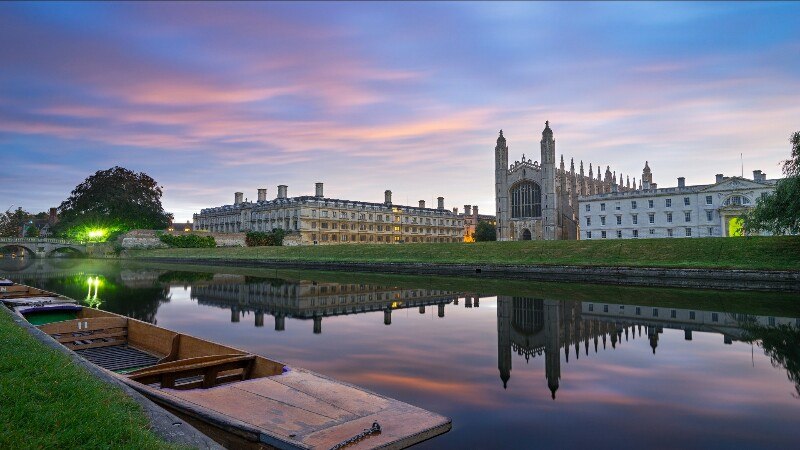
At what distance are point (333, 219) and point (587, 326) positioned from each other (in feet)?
310

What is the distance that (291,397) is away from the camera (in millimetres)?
7484

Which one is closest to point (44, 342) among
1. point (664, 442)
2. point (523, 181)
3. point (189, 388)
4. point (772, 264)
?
point (189, 388)

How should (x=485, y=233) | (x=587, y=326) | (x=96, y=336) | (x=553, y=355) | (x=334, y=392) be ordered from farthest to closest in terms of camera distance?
(x=485, y=233) → (x=587, y=326) → (x=553, y=355) → (x=96, y=336) → (x=334, y=392)

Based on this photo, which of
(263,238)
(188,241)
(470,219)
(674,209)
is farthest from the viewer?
(470,219)

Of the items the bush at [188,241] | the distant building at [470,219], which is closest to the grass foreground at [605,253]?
the bush at [188,241]

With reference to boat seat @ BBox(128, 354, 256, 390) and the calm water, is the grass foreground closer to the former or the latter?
the calm water

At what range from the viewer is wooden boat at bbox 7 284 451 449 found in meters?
6.19

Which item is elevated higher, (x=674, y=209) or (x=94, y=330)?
(x=674, y=209)

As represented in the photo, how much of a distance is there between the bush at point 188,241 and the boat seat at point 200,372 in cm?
8939

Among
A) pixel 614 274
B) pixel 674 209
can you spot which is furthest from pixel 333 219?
pixel 614 274

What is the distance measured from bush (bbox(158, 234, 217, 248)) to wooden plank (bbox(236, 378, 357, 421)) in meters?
90.9

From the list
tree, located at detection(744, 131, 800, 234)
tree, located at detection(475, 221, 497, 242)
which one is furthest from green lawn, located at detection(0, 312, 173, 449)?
tree, located at detection(475, 221, 497, 242)

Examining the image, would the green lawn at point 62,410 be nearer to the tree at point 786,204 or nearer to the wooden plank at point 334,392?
the wooden plank at point 334,392

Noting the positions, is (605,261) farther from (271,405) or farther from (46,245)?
(46,245)
